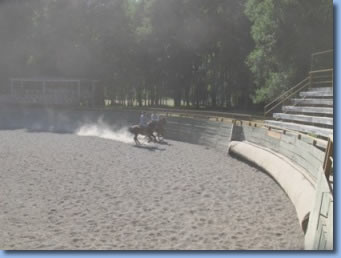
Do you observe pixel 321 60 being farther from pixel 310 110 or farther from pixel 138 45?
pixel 138 45

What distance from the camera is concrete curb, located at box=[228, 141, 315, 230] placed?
8.44 metres

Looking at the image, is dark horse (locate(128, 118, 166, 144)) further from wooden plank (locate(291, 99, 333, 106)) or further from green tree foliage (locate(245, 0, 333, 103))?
wooden plank (locate(291, 99, 333, 106))

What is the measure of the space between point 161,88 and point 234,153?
4014 centimetres

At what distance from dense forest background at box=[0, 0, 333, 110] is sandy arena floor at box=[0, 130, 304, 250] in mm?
30514

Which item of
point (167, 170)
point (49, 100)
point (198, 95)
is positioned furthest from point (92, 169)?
point (198, 95)

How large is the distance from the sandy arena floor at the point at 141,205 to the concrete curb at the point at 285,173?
28cm

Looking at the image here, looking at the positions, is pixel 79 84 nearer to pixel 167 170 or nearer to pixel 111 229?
pixel 167 170

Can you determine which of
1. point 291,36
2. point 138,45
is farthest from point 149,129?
point 138,45

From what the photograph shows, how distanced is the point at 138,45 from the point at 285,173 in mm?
42078

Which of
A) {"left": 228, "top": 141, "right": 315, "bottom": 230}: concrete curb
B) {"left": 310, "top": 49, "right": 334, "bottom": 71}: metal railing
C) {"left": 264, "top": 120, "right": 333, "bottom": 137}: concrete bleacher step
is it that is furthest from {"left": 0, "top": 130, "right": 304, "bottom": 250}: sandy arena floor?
{"left": 310, "top": 49, "right": 334, "bottom": 71}: metal railing

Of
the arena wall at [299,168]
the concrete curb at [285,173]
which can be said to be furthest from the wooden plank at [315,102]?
the concrete curb at [285,173]

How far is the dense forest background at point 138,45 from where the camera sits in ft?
152

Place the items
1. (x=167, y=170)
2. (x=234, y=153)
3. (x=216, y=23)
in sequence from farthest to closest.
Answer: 1. (x=216, y=23)
2. (x=234, y=153)
3. (x=167, y=170)

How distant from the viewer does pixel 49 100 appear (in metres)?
47.1
